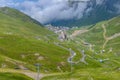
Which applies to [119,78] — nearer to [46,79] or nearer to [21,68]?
[46,79]

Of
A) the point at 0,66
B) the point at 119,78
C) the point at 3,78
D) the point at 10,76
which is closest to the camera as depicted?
the point at 3,78

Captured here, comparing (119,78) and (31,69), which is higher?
(31,69)

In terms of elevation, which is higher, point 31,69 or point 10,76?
point 31,69

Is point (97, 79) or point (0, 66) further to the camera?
point (0, 66)

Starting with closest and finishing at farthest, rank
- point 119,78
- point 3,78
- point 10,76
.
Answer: point 3,78 → point 10,76 → point 119,78

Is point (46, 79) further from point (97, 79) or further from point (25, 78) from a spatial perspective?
point (97, 79)

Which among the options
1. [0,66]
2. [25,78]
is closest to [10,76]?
[25,78]

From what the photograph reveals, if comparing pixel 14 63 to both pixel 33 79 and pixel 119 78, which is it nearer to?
pixel 33 79

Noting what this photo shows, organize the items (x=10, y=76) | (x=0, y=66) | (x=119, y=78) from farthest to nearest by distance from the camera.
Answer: (x=0, y=66) < (x=119, y=78) < (x=10, y=76)

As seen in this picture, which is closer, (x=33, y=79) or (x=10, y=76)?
(x=10, y=76)

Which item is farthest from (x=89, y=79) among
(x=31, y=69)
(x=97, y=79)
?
(x=31, y=69)
